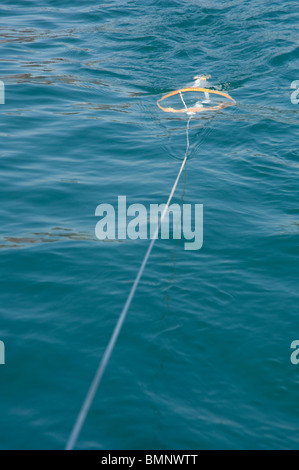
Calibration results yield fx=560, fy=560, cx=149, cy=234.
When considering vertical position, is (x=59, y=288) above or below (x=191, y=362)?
above

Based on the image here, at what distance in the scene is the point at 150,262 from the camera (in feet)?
15.5

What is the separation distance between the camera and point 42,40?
1148 centimetres

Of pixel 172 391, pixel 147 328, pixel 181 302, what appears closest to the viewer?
pixel 172 391

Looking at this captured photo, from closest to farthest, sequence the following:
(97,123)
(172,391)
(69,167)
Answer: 1. (172,391)
2. (69,167)
3. (97,123)

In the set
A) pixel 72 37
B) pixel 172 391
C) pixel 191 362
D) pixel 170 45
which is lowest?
pixel 172 391

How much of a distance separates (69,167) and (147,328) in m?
3.02

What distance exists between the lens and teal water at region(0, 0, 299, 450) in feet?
10.7

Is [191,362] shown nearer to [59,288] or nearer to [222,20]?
[59,288]

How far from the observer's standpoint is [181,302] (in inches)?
165

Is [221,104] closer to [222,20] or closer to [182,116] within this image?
[182,116]

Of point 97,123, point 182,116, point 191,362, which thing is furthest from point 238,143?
point 191,362

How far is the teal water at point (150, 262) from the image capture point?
3260 millimetres

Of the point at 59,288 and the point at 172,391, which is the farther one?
the point at 59,288

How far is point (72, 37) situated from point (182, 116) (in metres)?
4.72
